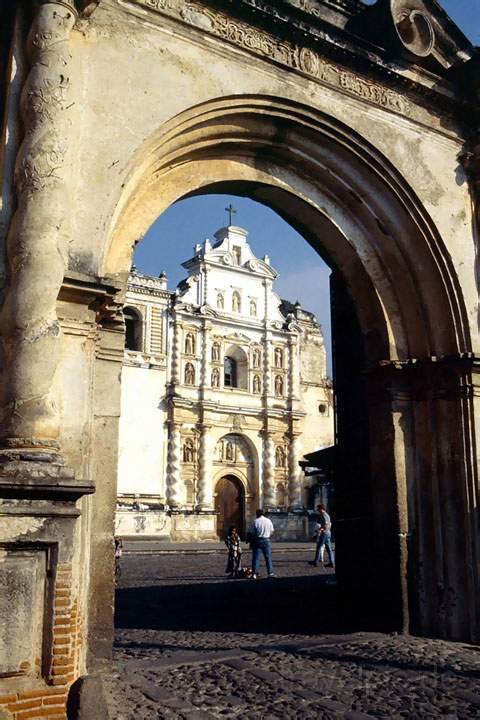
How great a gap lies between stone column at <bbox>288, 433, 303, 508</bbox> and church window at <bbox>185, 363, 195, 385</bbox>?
614cm

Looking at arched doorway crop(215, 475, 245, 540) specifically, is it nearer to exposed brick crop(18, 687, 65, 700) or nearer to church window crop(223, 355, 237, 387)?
church window crop(223, 355, 237, 387)

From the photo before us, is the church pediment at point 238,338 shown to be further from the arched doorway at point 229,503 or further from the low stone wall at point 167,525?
the low stone wall at point 167,525

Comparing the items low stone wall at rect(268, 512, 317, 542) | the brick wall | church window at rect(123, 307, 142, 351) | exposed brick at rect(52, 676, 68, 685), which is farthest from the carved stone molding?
low stone wall at rect(268, 512, 317, 542)

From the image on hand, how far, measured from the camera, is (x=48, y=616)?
4.70 metres

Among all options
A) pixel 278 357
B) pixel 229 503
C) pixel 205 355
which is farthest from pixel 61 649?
pixel 278 357

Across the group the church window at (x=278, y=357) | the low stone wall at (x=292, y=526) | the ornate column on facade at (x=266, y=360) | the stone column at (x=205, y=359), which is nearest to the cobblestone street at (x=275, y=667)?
the stone column at (x=205, y=359)

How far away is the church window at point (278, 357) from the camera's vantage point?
120ft

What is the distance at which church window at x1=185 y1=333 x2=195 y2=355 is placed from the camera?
1327 inches

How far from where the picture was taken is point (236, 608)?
975 centimetres

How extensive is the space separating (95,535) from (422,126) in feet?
19.9

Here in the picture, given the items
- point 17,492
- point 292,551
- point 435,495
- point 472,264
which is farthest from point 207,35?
point 292,551

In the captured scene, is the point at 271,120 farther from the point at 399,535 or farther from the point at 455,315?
the point at 399,535

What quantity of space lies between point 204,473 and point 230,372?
5.96 metres

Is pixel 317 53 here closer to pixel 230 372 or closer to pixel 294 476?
pixel 230 372
